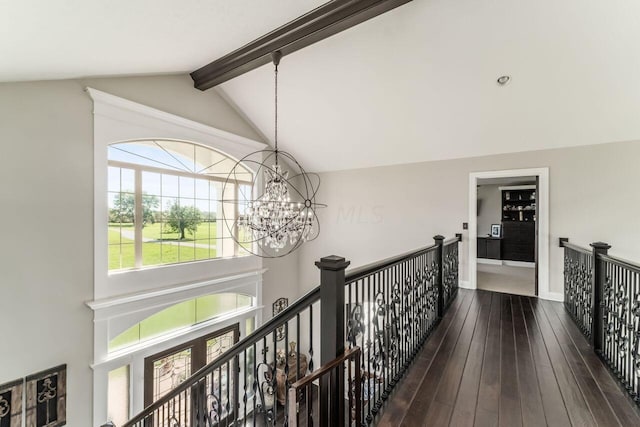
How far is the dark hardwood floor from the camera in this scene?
1726 mm

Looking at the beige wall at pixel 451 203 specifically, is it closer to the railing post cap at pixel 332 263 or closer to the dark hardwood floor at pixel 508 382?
the dark hardwood floor at pixel 508 382

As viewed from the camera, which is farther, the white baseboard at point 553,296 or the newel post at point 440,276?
the white baseboard at point 553,296

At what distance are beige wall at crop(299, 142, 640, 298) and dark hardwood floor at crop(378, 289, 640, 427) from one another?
1.81 metres

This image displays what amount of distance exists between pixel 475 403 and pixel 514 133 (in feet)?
13.1

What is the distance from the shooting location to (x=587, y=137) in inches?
158

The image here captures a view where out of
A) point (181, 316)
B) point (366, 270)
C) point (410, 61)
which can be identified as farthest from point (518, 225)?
point (181, 316)

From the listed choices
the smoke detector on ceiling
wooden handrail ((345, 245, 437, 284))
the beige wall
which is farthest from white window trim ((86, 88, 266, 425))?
the smoke detector on ceiling

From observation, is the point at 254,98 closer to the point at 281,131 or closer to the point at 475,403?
the point at 281,131

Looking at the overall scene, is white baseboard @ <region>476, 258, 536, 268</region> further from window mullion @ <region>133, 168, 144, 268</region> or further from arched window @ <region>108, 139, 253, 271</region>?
window mullion @ <region>133, 168, 144, 268</region>

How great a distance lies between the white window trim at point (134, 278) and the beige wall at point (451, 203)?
8.81ft

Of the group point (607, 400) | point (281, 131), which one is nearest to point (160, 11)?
point (281, 131)

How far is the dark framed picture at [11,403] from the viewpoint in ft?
9.14

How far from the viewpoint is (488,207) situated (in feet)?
27.6

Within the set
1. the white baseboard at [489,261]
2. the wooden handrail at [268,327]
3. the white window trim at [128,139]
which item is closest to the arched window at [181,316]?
the white window trim at [128,139]
